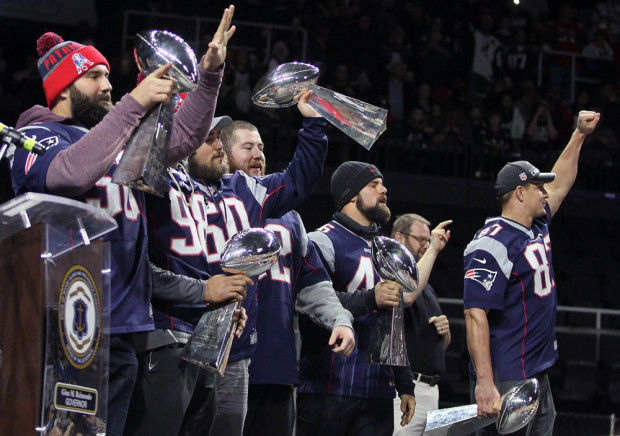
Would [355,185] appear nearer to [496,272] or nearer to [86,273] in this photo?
[496,272]

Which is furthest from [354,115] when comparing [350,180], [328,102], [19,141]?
[19,141]

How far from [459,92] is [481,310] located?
7.64 meters

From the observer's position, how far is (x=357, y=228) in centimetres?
477

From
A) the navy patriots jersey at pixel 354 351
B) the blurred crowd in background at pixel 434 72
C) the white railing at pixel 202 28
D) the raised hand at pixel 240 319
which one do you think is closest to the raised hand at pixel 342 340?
the navy patriots jersey at pixel 354 351

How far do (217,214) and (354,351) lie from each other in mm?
1060

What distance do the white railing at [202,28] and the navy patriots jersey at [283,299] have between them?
20.9 ft

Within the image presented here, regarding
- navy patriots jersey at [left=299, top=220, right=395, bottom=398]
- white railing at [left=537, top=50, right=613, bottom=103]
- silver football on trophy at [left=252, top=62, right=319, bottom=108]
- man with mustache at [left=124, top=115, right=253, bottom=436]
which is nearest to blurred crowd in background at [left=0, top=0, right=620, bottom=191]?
white railing at [left=537, top=50, right=613, bottom=103]

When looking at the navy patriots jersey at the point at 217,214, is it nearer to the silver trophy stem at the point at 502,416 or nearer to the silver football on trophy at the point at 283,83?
the silver football on trophy at the point at 283,83

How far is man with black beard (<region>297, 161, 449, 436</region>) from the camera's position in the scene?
443 cm

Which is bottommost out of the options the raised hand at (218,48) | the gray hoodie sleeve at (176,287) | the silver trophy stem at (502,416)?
the silver trophy stem at (502,416)

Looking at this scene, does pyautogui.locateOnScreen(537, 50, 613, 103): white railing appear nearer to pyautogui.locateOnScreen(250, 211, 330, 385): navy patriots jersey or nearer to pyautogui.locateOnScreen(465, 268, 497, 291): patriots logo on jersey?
pyautogui.locateOnScreen(465, 268, 497, 291): patriots logo on jersey

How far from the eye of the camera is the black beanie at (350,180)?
16.2ft

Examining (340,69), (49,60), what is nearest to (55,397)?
(49,60)

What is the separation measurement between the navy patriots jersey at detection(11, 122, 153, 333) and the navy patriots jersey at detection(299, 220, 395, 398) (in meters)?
1.47
